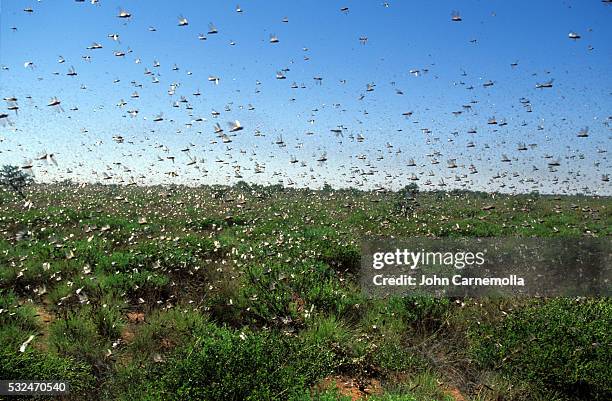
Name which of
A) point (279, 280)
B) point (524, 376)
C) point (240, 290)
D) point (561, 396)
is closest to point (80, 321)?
point (240, 290)

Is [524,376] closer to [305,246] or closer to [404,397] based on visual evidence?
[404,397]

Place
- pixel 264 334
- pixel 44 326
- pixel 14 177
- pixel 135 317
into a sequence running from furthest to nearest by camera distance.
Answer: pixel 14 177 < pixel 135 317 < pixel 44 326 < pixel 264 334

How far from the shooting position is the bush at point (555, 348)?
20.1 feet

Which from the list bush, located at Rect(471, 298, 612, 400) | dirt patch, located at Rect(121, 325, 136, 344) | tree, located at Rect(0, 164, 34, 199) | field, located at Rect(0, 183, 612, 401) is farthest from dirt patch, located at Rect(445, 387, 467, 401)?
tree, located at Rect(0, 164, 34, 199)

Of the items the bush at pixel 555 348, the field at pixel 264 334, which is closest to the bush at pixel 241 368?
the field at pixel 264 334

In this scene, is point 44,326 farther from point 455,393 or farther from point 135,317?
point 455,393

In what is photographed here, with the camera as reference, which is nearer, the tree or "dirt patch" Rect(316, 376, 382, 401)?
"dirt patch" Rect(316, 376, 382, 401)

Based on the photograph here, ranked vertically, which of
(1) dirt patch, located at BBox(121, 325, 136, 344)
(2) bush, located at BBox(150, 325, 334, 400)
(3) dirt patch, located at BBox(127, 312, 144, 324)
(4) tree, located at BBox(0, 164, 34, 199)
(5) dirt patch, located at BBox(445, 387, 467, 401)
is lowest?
(4) tree, located at BBox(0, 164, 34, 199)

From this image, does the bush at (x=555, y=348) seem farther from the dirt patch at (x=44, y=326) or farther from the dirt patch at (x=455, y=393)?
the dirt patch at (x=44, y=326)

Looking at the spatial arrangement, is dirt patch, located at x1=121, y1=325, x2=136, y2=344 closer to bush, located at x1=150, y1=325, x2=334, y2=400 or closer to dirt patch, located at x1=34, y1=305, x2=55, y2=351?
dirt patch, located at x1=34, y1=305, x2=55, y2=351

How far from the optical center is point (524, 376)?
6.34m

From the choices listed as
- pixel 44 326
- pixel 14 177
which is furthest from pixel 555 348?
pixel 14 177

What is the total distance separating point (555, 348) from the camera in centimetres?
644

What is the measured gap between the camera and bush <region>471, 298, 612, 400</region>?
20.1 feet
